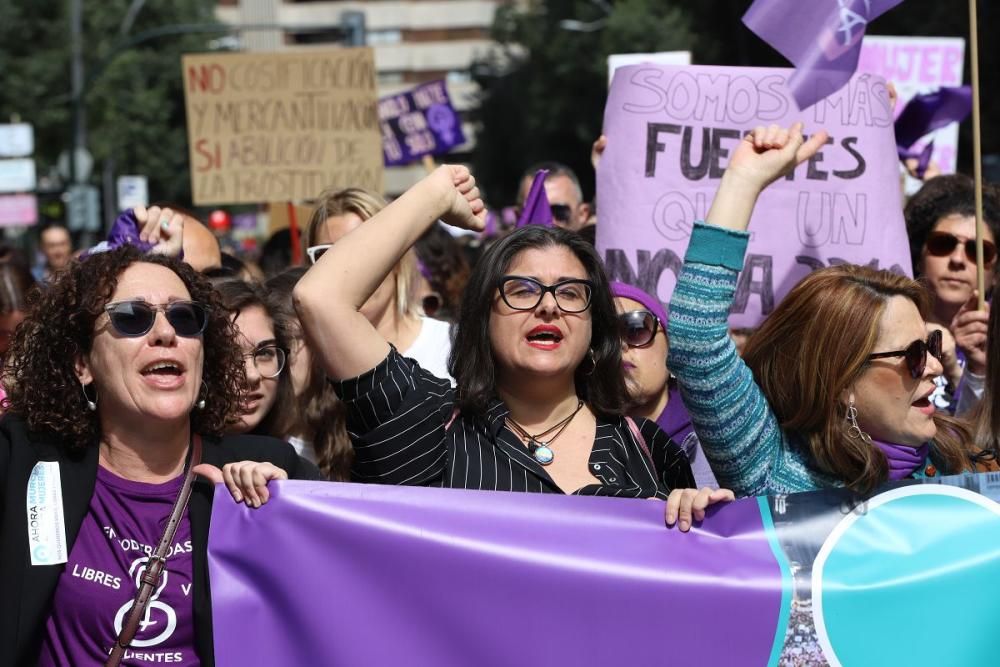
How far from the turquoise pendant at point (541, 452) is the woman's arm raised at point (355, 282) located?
0.41 m

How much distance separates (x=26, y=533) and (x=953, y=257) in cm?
328

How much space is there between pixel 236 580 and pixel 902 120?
3.79 metres

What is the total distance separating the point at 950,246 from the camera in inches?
188

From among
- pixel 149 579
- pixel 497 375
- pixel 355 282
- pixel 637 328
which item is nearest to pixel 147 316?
pixel 355 282

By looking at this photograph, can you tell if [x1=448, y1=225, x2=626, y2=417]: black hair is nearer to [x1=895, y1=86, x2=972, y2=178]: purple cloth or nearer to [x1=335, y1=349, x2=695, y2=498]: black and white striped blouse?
[x1=335, y1=349, x2=695, y2=498]: black and white striped blouse

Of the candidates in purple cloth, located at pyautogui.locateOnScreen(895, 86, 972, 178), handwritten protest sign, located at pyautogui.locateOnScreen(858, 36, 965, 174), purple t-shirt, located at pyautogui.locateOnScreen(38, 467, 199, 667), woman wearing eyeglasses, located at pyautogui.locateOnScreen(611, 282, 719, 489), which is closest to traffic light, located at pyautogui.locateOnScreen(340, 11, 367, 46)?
handwritten protest sign, located at pyautogui.locateOnScreen(858, 36, 965, 174)

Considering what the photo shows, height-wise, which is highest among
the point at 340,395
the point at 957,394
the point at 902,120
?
the point at 902,120

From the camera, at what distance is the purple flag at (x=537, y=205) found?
387 centimetres

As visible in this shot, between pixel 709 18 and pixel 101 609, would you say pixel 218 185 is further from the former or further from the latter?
pixel 709 18

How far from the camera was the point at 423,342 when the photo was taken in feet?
14.6

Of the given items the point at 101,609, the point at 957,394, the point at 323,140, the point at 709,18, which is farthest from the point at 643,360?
the point at 709,18

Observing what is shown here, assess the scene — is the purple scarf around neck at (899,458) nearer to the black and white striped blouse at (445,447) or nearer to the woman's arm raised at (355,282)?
the black and white striped blouse at (445,447)

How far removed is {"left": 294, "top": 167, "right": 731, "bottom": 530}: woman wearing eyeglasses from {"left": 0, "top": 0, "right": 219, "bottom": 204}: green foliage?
79.7 ft

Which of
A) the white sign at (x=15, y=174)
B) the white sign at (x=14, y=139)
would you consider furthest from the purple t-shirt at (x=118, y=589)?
the white sign at (x=15, y=174)
